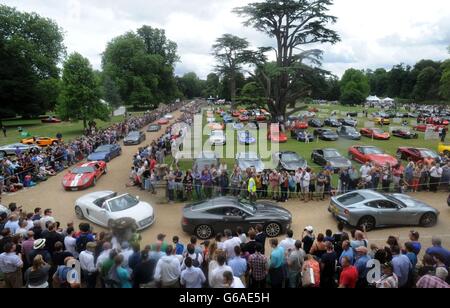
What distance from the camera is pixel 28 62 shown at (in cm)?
5362

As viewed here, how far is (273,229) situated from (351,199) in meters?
3.23

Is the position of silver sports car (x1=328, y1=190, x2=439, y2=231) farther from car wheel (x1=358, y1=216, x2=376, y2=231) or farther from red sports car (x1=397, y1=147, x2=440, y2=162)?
red sports car (x1=397, y1=147, x2=440, y2=162)

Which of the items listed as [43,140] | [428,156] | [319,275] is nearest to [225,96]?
[43,140]

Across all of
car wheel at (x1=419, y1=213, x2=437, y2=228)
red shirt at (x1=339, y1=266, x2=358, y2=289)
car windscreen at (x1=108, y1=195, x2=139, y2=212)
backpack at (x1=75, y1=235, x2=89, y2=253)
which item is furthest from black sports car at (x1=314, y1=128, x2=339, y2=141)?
backpack at (x1=75, y1=235, x2=89, y2=253)

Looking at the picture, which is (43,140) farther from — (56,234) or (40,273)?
(40,273)

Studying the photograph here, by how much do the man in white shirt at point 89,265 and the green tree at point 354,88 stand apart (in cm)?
10294

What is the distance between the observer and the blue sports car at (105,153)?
23.6 meters

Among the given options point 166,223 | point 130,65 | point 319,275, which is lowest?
point 166,223

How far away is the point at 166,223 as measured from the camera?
13.0m

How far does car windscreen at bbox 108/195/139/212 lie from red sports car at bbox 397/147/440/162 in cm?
1746

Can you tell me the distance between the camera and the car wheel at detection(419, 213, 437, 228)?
38.7ft

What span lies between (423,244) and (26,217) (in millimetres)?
12509

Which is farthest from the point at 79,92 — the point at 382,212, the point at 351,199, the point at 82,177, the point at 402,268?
the point at 402,268
